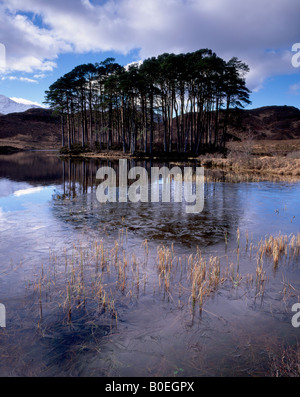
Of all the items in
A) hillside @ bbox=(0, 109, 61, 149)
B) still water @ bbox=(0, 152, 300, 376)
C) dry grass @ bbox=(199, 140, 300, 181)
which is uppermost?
Answer: hillside @ bbox=(0, 109, 61, 149)

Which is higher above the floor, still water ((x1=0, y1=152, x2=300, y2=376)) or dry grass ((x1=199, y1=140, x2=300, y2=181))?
dry grass ((x1=199, y1=140, x2=300, y2=181))

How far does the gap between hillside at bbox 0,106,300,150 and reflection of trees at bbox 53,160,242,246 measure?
334 feet

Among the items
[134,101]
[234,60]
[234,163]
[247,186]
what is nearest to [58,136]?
[134,101]

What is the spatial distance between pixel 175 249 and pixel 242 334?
3830 mm

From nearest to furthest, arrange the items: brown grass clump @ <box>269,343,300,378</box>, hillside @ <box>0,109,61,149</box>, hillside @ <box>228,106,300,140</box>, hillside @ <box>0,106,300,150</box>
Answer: brown grass clump @ <box>269,343,300,378</box>
hillside @ <box>0,109,61,149</box>
hillside @ <box>0,106,300,150</box>
hillside @ <box>228,106,300,140</box>

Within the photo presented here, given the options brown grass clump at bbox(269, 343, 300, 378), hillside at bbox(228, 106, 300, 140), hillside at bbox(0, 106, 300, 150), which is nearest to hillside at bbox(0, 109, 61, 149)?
hillside at bbox(0, 106, 300, 150)

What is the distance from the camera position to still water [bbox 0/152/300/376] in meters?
3.74

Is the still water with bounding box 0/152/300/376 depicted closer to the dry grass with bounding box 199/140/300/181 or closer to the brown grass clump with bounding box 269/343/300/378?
the brown grass clump with bounding box 269/343/300/378

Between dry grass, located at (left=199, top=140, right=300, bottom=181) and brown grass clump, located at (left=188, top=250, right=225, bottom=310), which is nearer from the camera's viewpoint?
brown grass clump, located at (left=188, top=250, right=225, bottom=310)

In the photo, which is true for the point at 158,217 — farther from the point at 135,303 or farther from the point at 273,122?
the point at 273,122

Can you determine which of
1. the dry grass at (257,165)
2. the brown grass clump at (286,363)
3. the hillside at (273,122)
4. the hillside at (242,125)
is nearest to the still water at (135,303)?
the brown grass clump at (286,363)

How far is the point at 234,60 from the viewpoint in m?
43.5
